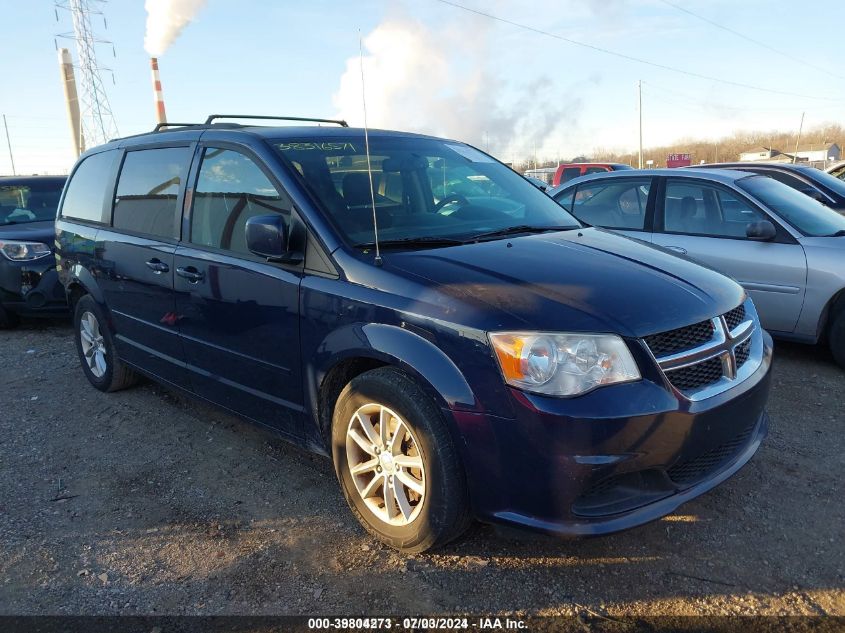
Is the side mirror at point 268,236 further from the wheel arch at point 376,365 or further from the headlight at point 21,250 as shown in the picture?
the headlight at point 21,250

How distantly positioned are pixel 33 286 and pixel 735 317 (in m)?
6.67

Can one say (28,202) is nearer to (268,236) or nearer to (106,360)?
(106,360)

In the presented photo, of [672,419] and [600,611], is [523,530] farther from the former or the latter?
[672,419]

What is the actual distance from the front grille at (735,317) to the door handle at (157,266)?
9.50 ft

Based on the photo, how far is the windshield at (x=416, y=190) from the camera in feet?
10.2

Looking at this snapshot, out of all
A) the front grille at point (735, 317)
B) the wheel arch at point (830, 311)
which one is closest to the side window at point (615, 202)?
the wheel arch at point (830, 311)

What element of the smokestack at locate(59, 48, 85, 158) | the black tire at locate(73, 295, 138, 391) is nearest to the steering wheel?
the black tire at locate(73, 295, 138, 391)

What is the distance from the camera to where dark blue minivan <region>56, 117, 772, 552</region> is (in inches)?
92.0

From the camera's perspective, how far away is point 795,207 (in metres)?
5.41

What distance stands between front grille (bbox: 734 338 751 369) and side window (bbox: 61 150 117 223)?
400cm

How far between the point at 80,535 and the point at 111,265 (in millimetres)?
1943

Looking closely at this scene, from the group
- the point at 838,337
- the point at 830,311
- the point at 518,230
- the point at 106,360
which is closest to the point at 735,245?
the point at 830,311

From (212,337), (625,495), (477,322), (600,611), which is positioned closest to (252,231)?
(212,337)

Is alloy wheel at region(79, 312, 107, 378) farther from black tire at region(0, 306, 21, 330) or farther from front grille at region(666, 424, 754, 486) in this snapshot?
front grille at region(666, 424, 754, 486)
